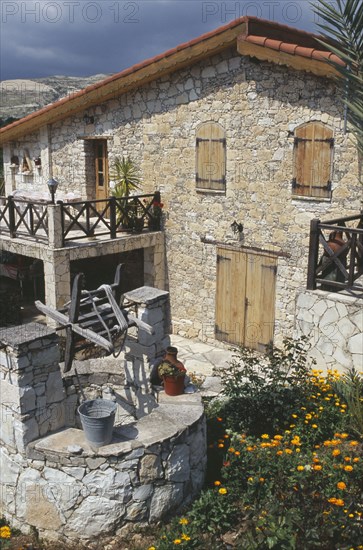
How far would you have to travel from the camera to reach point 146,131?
12641mm

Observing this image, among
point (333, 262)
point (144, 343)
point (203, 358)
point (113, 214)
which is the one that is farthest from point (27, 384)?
point (113, 214)

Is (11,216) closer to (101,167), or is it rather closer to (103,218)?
(103,218)

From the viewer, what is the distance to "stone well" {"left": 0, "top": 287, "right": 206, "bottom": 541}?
5.57 meters

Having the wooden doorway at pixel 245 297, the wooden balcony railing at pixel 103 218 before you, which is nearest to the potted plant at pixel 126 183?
the wooden balcony railing at pixel 103 218

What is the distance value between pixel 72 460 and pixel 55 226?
6150 mm

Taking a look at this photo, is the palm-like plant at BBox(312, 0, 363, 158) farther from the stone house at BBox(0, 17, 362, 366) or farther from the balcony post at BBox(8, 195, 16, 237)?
the balcony post at BBox(8, 195, 16, 237)

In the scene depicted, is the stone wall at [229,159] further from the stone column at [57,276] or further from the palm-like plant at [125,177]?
the stone column at [57,276]

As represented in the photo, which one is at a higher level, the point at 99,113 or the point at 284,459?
the point at 99,113

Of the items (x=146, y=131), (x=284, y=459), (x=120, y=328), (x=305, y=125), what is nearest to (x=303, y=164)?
(x=305, y=125)

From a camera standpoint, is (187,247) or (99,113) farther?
(99,113)

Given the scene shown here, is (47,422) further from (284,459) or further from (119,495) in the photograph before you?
(284,459)

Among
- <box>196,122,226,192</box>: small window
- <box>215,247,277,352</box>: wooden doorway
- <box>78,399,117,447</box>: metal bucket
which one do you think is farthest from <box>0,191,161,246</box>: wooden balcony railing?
<box>78,399,117,447</box>: metal bucket

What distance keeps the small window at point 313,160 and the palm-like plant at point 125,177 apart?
4.22m

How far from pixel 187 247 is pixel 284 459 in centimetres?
723
